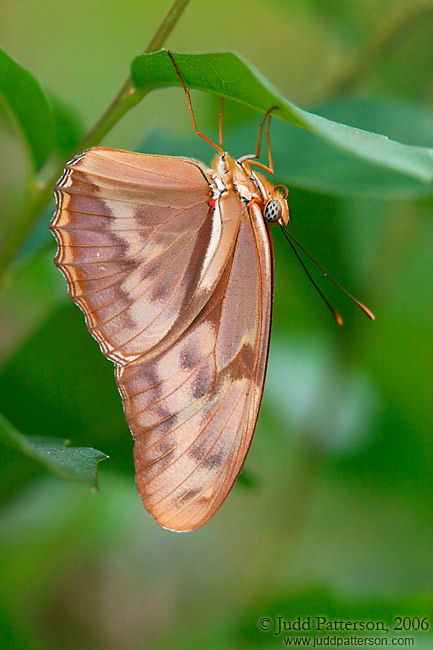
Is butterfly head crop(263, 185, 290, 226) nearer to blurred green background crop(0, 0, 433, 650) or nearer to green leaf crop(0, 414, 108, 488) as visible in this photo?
blurred green background crop(0, 0, 433, 650)

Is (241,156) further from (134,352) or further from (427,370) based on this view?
(427,370)

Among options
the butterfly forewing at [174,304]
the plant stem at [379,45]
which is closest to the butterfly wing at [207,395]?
the butterfly forewing at [174,304]

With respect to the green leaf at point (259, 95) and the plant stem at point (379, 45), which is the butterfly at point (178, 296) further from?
the plant stem at point (379, 45)

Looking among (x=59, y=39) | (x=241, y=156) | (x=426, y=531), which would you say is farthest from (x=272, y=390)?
(x=59, y=39)

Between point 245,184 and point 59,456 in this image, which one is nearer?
point 59,456

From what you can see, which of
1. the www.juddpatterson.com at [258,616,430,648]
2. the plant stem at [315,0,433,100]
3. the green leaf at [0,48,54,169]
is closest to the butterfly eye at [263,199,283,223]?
the green leaf at [0,48,54,169]

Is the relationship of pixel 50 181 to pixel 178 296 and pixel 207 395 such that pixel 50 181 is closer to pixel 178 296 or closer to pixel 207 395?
pixel 178 296

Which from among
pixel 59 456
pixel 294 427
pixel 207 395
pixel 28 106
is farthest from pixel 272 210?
pixel 294 427
